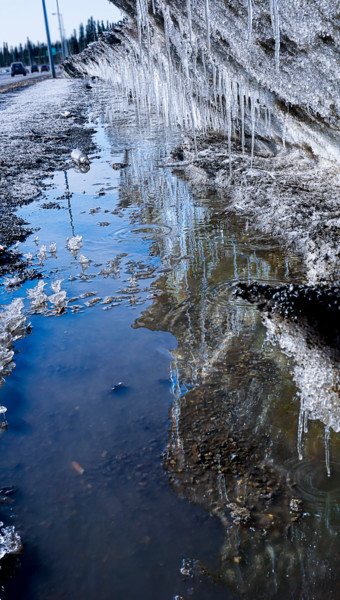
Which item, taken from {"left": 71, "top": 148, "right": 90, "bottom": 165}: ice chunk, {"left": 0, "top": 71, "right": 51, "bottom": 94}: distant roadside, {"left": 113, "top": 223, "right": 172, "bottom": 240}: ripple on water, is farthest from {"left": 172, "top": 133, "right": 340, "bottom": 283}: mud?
{"left": 0, "top": 71, "right": 51, "bottom": 94}: distant roadside

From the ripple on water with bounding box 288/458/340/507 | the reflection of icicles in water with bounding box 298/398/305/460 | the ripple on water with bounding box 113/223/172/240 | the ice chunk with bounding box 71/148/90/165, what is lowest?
the ripple on water with bounding box 288/458/340/507

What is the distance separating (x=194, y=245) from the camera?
4566 millimetres

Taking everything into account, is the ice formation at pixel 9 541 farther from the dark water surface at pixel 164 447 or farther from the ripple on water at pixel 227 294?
the ripple on water at pixel 227 294

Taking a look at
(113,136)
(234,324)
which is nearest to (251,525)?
(234,324)

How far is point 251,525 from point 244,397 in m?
0.78

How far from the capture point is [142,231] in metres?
5.05

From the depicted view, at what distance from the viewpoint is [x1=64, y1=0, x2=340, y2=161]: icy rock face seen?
12.8ft

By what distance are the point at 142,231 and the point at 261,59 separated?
94.2 inches

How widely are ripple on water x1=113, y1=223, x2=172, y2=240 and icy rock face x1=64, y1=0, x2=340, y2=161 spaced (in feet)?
6.73

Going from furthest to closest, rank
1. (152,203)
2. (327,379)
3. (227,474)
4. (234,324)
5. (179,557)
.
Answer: (152,203) → (234,324) → (327,379) → (227,474) → (179,557)

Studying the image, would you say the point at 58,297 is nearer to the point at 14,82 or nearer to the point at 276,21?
the point at 276,21

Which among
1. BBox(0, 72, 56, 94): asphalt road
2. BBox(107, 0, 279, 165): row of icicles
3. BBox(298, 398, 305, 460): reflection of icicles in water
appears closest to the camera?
BBox(298, 398, 305, 460): reflection of icicles in water

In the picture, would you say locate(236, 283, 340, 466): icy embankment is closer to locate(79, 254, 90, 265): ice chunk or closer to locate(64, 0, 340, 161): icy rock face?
locate(79, 254, 90, 265): ice chunk

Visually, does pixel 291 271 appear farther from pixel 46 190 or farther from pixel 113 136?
pixel 113 136
